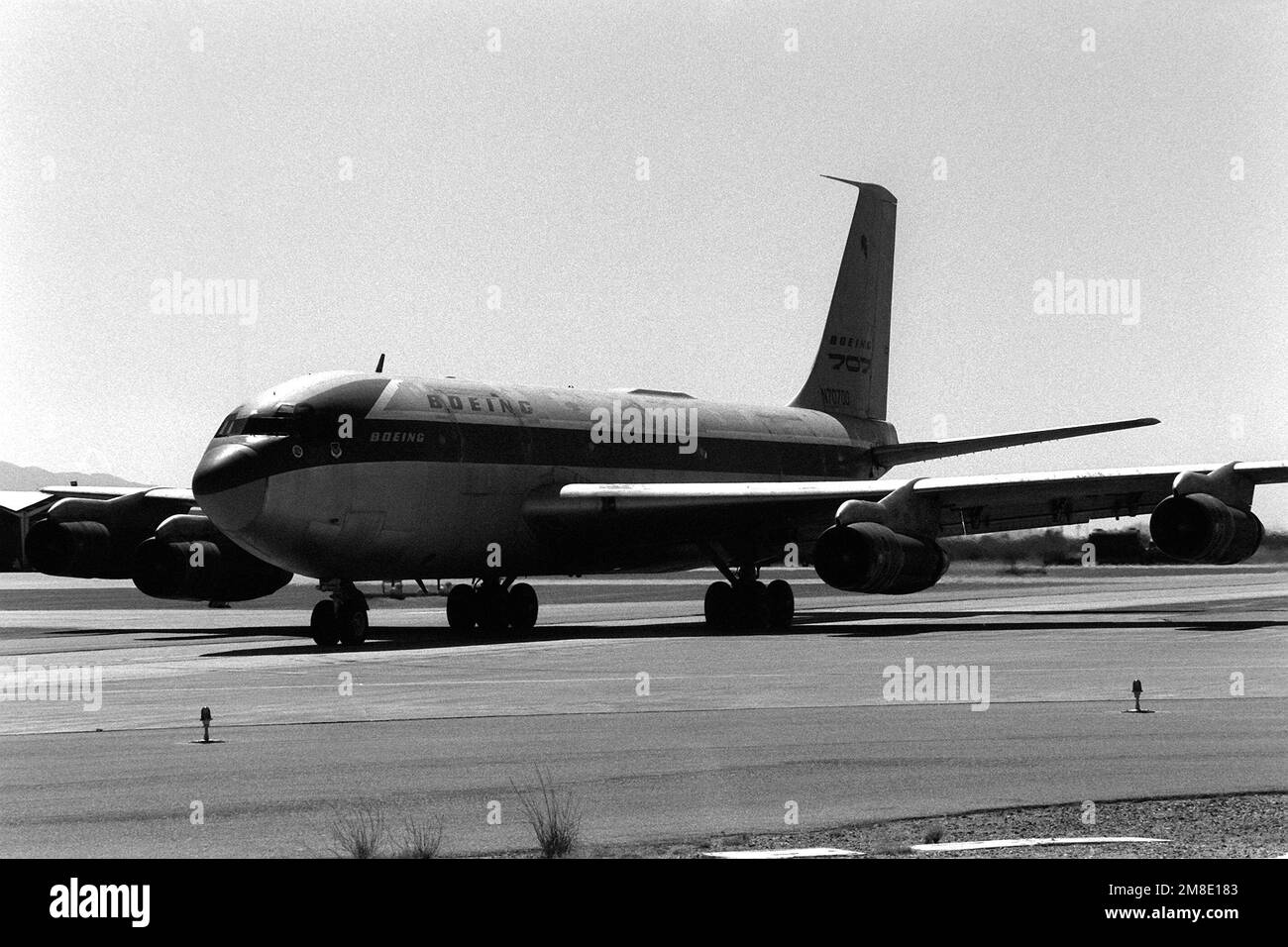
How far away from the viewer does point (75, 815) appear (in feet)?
39.0

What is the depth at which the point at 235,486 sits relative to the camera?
30000mm

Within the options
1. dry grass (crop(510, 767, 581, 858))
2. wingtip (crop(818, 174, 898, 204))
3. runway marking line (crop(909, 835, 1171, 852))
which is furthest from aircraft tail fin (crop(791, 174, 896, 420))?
runway marking line (crop(909, 835, 1171, 852))

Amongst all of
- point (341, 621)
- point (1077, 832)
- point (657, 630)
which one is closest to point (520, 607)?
point (657, 630)

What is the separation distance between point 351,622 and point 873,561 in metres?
9.35

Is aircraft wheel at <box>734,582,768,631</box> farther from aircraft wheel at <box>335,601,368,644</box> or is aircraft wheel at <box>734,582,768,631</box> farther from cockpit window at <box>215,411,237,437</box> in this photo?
cockpit window at <box>215,411,237,437</box>

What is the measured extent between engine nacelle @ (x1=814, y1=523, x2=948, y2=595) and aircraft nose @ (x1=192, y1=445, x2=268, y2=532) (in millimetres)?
9857

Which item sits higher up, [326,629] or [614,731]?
[614,731]

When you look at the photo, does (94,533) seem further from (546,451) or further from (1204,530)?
(1204,530)

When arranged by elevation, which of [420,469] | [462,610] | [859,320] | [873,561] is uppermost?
[859,320]

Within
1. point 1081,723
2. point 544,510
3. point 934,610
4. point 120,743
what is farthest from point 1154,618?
point 120,743

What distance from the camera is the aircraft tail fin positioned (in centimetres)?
4816

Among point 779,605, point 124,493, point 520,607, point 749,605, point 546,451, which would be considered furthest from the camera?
point 124,493
